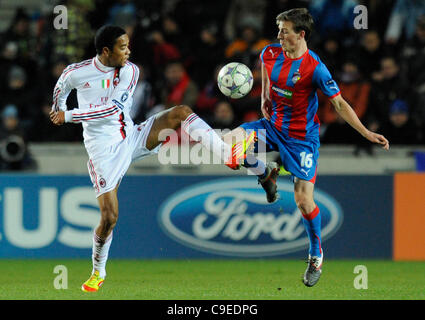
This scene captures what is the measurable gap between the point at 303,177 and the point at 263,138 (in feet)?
1.80

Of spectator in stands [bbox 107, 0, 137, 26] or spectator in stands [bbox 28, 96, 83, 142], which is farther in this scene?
spectator in stands [bbox 107, 0, 137, 26]

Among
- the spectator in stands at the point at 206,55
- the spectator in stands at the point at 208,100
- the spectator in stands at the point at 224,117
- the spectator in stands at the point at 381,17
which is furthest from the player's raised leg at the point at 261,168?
the spectator in stands at the point at 381,17

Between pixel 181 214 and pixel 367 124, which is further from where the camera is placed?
pixel 367 124

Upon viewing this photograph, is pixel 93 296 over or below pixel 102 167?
below

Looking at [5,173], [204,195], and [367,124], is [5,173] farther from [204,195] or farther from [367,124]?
[367,124]

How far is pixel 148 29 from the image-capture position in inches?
605

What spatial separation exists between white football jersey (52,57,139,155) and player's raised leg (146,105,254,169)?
0.34 m

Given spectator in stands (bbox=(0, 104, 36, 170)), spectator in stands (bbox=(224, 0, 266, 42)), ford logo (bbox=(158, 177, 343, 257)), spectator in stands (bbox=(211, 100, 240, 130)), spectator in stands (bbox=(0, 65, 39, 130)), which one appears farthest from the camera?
spectator in stands (bbox=(224, 0, 266, 42))

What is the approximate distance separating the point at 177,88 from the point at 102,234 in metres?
5.28

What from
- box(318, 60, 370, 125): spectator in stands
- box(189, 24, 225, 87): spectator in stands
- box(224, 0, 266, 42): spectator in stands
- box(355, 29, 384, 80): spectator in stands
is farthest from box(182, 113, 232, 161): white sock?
box(224, 0, 266, 42): spectator in stands

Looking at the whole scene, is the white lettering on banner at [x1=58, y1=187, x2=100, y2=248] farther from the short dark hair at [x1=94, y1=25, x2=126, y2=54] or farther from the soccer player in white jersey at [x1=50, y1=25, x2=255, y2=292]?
the short dark hair at [x1=94, y1=25, x2=126, y2=54]

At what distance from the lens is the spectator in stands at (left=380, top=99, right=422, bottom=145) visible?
534 inches

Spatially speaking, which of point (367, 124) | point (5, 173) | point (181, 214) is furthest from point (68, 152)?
point (367, 124)

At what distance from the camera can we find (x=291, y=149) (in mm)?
9391
